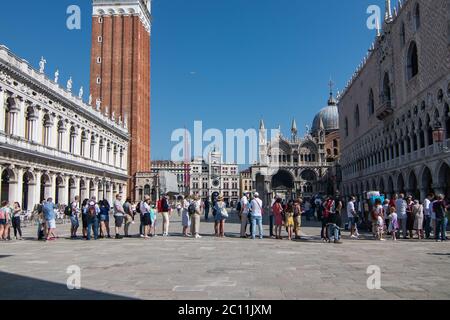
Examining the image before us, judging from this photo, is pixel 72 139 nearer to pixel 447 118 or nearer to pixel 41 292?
pixel 447 118

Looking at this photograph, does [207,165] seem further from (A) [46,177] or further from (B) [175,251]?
(B) [175,251]

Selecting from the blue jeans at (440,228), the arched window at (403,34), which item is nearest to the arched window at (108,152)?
the arched window at (403,34)

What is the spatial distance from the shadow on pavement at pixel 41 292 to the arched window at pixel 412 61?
29.5 m

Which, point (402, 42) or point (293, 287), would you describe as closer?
point (293, 287)

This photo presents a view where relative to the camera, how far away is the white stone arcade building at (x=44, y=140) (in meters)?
29.8

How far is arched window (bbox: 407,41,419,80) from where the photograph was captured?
1200 inches

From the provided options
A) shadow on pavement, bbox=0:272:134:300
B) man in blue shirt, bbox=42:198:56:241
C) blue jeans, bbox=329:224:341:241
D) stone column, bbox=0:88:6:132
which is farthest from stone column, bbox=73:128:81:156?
shadow on pavement, bbox=0:272:134:300

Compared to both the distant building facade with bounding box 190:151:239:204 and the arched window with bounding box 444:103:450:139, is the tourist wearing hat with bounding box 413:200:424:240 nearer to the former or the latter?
the arched window with bounding box 444:103:450:139

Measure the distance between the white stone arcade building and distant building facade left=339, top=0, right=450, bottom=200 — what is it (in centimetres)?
2726

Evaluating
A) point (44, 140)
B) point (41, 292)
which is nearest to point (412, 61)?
point (44, 140)
